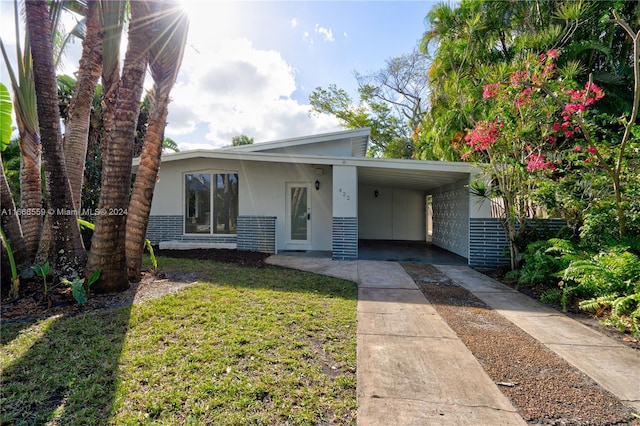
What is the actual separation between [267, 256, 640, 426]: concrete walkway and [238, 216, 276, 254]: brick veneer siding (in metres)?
4.63

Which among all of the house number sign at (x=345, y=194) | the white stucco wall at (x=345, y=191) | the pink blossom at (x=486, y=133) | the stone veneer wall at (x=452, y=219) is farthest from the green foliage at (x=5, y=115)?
the stone veneer wall at (x=452, y=219)

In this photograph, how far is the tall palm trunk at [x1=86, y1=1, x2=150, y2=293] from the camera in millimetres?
4508

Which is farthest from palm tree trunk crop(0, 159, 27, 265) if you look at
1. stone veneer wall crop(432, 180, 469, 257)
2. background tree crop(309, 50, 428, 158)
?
background tree crop(309, 50, 428, 158)

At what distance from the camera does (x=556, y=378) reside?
2.62m

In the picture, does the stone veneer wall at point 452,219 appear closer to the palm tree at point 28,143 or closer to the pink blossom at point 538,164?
the pink blossom at point 538,164

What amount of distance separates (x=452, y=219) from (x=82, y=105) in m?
10.00

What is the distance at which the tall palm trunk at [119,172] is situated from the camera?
177 inches

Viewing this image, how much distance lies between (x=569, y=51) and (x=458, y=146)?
370 centimetres

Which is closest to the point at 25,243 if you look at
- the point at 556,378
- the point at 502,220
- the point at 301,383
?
the point at 301,383

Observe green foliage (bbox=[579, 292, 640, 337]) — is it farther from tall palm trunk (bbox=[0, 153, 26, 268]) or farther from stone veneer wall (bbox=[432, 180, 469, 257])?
tall palm trunk (bbox=[0, 153, 26, 268])

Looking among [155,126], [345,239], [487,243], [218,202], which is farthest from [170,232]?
[487,243]

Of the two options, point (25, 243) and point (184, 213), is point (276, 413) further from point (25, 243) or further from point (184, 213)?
point (184, 213)

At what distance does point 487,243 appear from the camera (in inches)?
298

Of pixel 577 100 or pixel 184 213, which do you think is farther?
pixel 184 213
